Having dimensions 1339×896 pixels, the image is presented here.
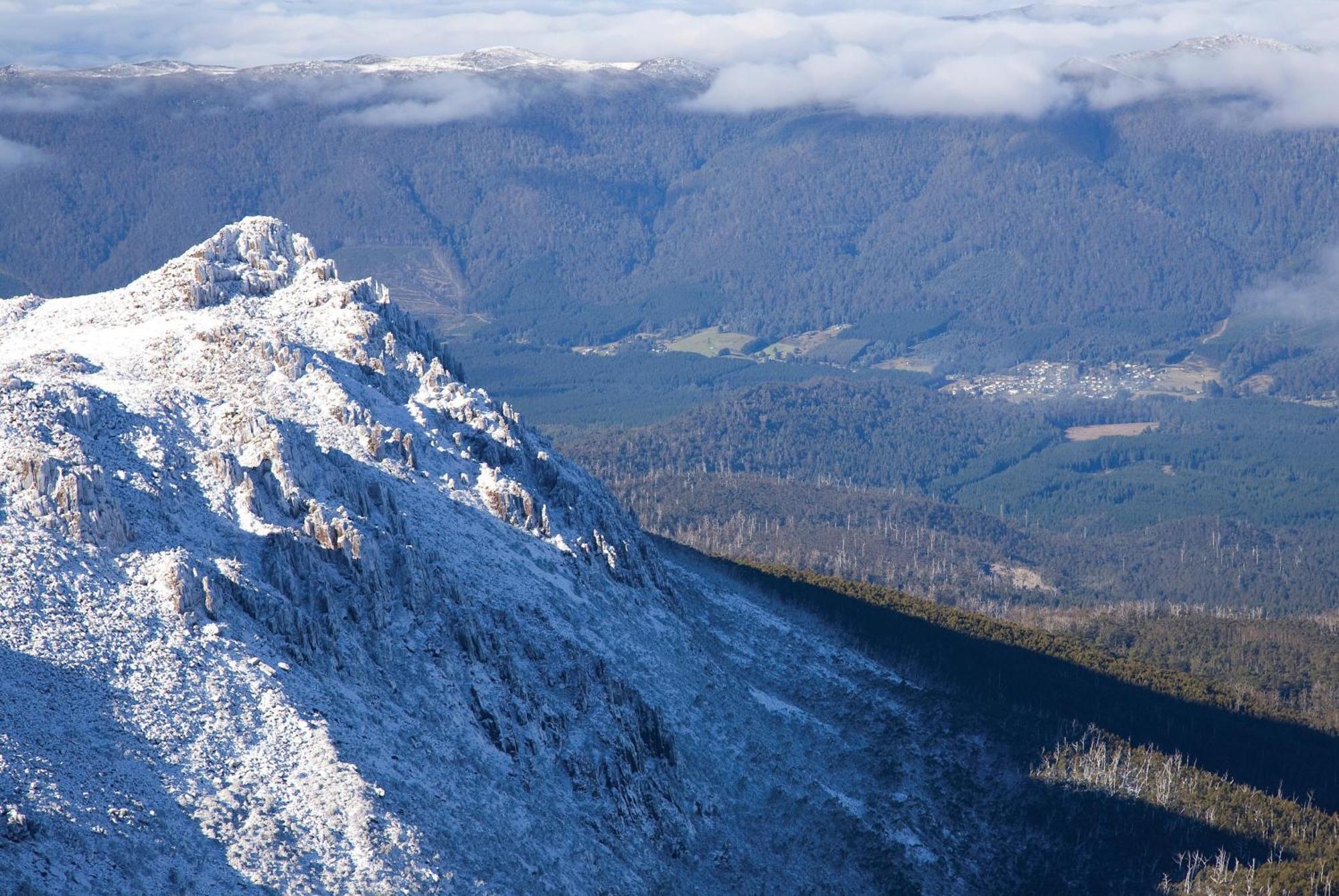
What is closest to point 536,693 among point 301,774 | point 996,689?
point 301,774

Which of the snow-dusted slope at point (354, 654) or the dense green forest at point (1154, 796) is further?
the dense green forest at point (1154, 796)

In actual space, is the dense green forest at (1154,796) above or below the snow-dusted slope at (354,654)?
below

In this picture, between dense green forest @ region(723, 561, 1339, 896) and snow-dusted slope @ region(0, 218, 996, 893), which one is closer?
snow-dusted slope @ region(0, 218, 996, 893)

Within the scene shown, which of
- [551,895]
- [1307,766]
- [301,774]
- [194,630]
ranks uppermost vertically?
[194,630]

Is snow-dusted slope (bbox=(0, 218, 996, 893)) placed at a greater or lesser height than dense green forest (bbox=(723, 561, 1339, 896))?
greater

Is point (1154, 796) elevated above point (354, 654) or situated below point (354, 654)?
below

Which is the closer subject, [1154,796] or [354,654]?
[354,654]

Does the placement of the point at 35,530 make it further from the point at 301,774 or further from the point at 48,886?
the point at 48,886

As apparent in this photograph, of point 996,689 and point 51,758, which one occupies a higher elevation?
point 51,758
